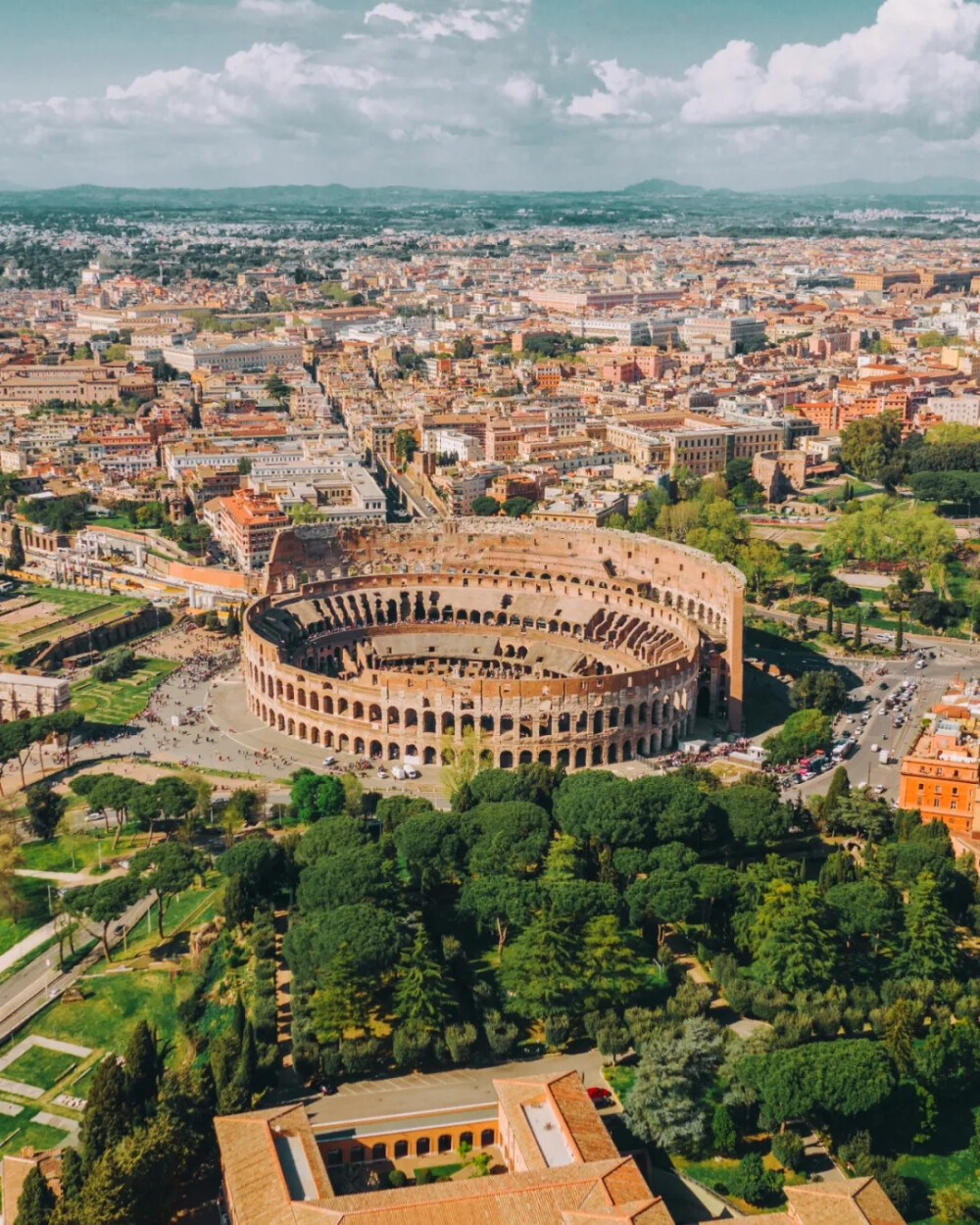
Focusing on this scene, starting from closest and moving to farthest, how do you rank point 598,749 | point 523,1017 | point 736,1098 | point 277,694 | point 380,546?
point 736,1098
point 523,1017
point 598,749
point 277,694
point 380,546

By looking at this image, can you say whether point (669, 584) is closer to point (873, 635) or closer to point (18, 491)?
point (873, 635)

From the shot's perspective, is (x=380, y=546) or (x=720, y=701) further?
(x=380, y=546)

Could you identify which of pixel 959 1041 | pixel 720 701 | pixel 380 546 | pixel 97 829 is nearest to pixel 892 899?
pixel 959 1041

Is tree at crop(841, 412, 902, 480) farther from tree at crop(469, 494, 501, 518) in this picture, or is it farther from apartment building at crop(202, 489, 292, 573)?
apartment building at crop(202, 489, 292, 573)

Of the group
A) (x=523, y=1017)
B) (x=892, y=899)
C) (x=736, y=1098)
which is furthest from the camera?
(x=892, y=899)

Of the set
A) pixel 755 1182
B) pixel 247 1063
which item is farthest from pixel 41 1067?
pixel 755 1182

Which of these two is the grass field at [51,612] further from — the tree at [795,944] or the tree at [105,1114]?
the tree at [795,944]

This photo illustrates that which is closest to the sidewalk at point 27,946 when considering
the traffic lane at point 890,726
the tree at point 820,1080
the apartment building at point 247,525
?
the tree at point 820,1080

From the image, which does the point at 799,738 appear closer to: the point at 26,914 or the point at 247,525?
the point at 26,914
